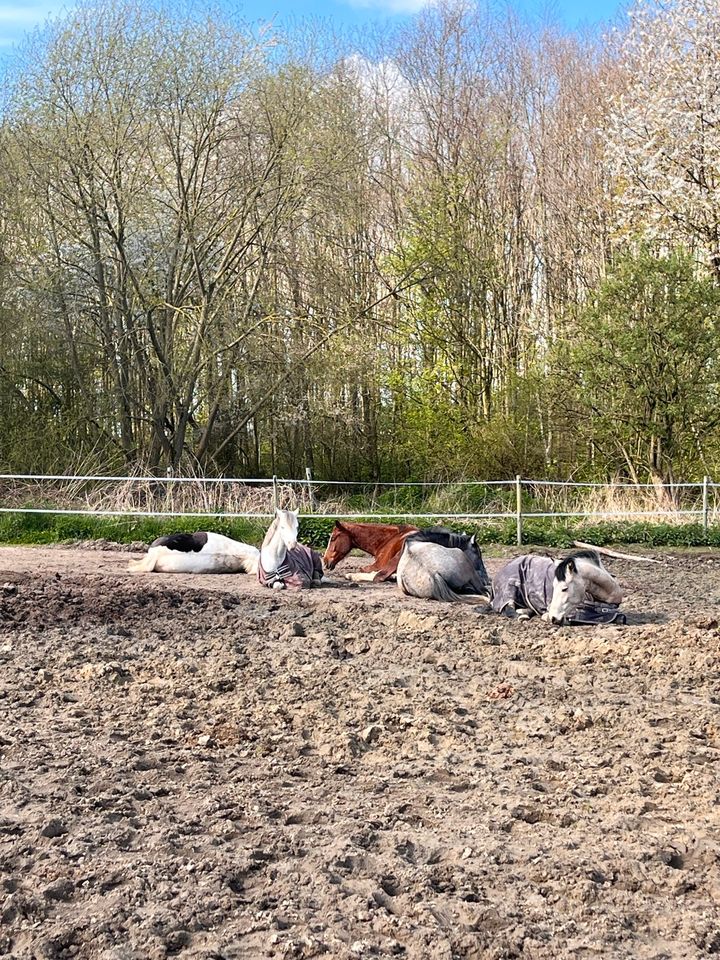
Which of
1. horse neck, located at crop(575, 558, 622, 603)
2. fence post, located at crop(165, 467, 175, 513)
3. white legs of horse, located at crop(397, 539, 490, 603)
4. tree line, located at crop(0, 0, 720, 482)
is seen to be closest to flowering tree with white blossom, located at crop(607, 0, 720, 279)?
tree line, located at crop(0, 0, 720, 482)

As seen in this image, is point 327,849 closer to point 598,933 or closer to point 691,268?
point 598,933

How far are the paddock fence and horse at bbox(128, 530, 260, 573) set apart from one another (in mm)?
2510

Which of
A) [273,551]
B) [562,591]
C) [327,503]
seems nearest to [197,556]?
[273,551]

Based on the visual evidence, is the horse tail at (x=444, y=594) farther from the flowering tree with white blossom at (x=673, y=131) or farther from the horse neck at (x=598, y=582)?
the flowering tree with white blossom at (x=673, y=131)

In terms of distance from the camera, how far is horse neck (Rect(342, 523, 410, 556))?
11000 mm

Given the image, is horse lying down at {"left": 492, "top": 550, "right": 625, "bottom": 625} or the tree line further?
the tree line

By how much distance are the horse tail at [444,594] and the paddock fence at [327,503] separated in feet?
15.1

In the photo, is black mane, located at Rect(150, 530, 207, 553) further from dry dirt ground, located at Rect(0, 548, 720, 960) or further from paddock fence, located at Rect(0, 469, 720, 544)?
dry dirt ground, located at Rect(0, 548, 720, 960)

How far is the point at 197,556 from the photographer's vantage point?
38.0 ft

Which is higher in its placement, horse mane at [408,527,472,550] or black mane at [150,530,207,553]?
horse mane at [408,527,472,550]

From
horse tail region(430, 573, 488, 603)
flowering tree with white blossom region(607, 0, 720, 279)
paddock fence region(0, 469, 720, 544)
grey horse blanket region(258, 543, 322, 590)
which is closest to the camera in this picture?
horse tail region(430, 573, 488, 603)

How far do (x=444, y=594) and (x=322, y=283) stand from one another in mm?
13455

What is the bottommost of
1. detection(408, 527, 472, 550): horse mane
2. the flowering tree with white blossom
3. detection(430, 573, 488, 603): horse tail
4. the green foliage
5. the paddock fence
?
detection(430, 573, 488, 603): horse tail

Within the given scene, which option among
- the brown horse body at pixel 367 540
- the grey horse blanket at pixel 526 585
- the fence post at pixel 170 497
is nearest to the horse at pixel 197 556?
the brown horse body at pixel 367 540
